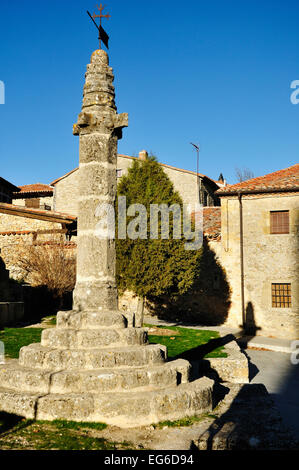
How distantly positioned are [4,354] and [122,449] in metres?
4.92

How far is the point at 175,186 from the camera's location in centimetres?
2572

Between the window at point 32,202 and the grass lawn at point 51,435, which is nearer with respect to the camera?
the grass lawn at point 51,435

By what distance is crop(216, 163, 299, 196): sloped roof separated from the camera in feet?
55.3

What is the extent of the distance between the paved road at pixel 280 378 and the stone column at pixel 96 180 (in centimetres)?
324

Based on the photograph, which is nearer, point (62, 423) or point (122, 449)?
point (122, 449)

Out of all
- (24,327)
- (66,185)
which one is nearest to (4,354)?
(24,327)

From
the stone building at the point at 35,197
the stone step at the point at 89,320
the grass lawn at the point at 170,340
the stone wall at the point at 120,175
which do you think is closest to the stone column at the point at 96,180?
the stone step at the point at 89,320

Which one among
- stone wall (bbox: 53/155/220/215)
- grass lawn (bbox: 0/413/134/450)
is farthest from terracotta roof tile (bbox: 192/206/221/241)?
grass lawn (bbox: 0/413/134/450)

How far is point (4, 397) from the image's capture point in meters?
4.93

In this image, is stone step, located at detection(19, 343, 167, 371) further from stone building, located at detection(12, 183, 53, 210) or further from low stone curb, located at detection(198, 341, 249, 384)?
stone building, located at detection(12, 183, 53, 210)

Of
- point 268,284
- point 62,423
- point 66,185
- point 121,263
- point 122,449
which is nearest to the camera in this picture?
point 122,449

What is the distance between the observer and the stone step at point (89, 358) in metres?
5.25

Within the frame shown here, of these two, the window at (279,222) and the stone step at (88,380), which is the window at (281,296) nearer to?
the window at (279,222)

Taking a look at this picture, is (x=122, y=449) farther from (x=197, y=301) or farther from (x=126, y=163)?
(x=126, y=163)
